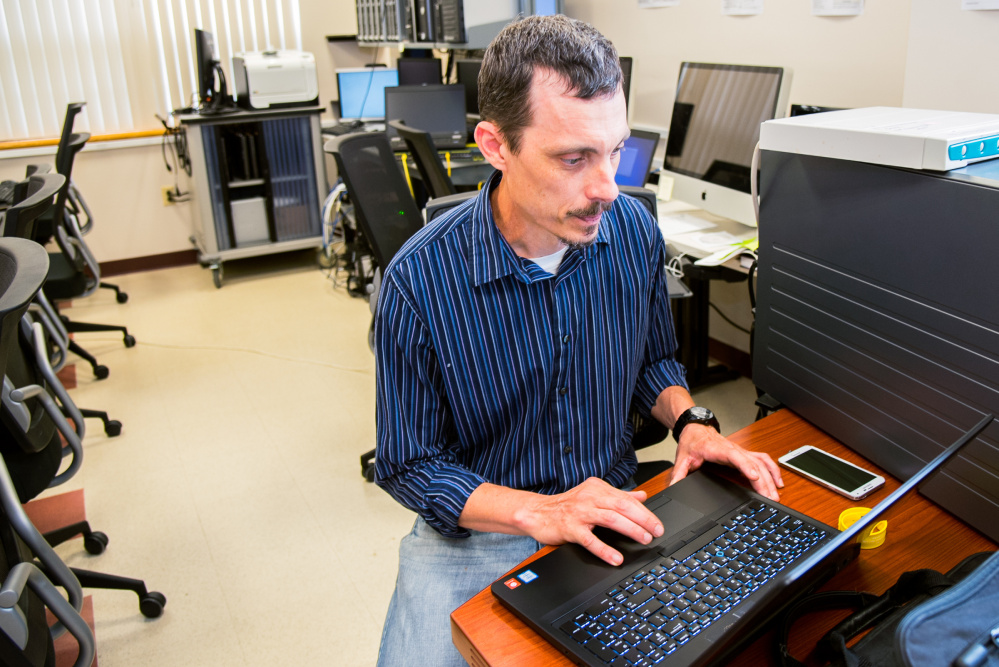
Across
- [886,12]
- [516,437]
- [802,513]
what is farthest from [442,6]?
[802,513]

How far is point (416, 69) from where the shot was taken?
415cm

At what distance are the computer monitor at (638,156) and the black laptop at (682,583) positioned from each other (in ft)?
6.02

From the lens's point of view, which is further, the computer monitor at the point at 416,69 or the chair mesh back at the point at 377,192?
the computer monitor at the point at 416,69

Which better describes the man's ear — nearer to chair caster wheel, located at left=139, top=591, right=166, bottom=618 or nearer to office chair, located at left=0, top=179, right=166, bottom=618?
office chair, located at left=0, top=179, right=166, bottom=618

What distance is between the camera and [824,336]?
0.92 metres

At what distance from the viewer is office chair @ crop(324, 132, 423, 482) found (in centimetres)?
193

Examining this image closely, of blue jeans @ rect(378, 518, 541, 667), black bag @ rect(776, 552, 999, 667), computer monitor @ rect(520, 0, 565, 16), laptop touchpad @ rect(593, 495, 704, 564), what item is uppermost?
computer monitor @ rect(520, 0, 565, 16)

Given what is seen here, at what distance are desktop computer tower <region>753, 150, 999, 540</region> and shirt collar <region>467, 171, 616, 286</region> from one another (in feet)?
0.95

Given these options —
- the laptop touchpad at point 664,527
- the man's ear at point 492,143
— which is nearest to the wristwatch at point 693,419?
the laptop touchpad at point 664,527

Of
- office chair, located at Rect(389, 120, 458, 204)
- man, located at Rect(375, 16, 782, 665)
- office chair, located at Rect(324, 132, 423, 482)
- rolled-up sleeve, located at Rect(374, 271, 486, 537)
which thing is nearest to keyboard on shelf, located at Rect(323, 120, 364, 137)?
office chair, located at Rect(389, 120, 458, 204)

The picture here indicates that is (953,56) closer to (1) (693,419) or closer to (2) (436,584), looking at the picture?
(1) (693,419)

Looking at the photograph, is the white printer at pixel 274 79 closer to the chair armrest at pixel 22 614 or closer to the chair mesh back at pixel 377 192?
the chair mesh back at pixel 377 192

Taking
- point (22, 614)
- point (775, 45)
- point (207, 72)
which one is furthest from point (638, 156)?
point (207, 72)

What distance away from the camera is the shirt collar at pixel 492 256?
100cm
